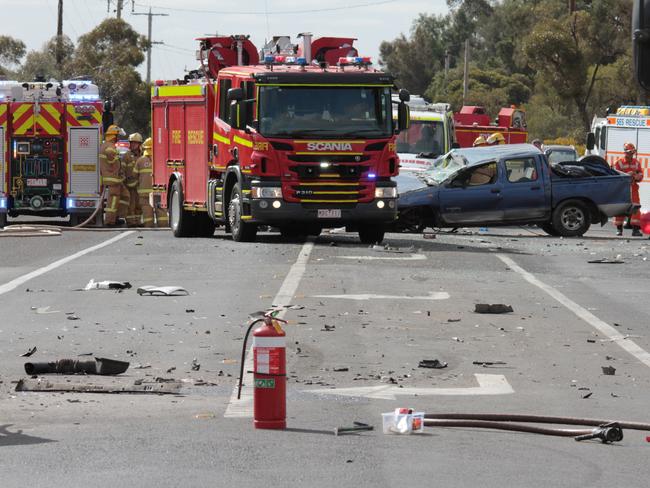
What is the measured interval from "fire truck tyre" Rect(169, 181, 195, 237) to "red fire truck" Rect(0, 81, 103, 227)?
167 inches

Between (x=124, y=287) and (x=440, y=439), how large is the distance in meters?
9.29

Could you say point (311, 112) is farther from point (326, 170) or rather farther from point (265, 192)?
point (265, 192)

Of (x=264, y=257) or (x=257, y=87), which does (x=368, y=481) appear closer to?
(x=264, y=257)

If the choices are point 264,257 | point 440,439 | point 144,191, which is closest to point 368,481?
point 440,439

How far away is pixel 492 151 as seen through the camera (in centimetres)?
2858

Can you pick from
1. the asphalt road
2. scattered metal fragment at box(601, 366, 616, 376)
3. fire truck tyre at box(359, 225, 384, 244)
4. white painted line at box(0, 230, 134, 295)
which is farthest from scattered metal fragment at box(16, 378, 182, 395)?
fire truck tyre at box(359, 225, 384, 244)

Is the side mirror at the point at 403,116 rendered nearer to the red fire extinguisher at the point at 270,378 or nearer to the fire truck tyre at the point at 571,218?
the fire truck tyre at the point at 571,218

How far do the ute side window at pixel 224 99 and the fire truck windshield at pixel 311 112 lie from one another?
1417 millimetres

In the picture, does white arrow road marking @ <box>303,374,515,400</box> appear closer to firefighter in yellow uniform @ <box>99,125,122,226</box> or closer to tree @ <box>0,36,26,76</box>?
firefighter in yellow uniform @ <box>99,125,122,226</box>

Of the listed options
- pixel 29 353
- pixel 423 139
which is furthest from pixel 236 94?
pixel 29 353

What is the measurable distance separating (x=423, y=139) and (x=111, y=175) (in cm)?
656

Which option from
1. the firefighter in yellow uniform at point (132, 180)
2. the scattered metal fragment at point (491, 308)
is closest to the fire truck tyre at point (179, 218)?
the firefighter in yellow uniform at point (132, 180)

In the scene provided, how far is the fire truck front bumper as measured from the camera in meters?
24.1

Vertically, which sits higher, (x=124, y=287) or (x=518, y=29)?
(x=518, y=29)
